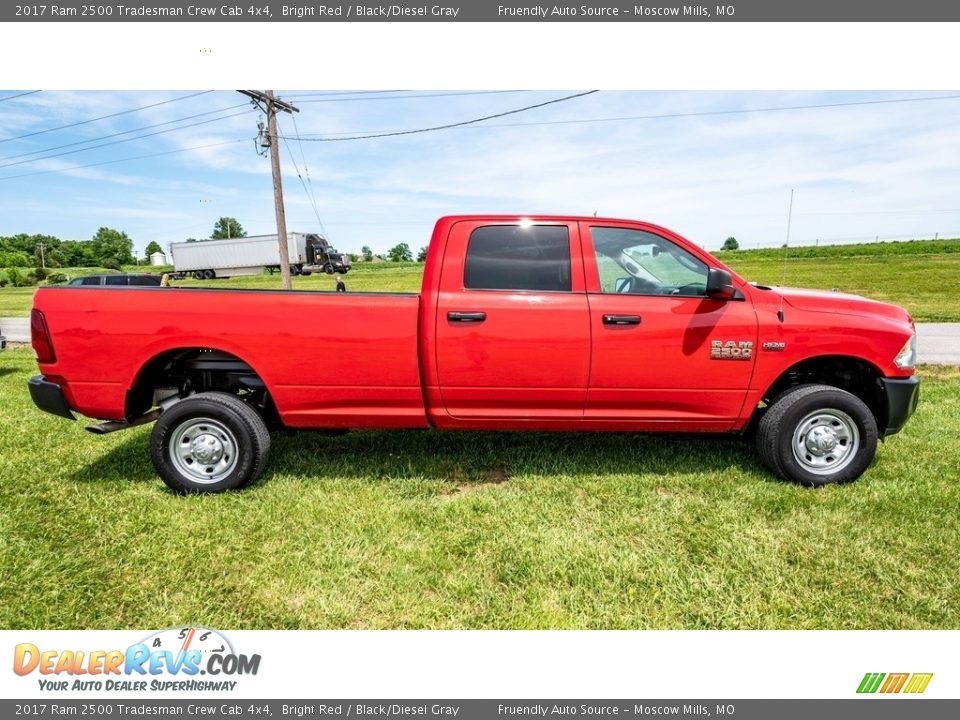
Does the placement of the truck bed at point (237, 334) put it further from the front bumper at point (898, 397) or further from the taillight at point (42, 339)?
the front bumper at point (898, 397)

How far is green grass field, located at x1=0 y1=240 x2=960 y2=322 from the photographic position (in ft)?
55.6

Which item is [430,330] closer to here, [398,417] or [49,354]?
[398,417]

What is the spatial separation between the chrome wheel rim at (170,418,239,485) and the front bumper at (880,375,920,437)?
4.67m

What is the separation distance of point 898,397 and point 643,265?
202cm

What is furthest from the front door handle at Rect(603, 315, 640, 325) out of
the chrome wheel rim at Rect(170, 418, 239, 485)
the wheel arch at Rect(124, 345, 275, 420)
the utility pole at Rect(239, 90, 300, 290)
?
the utility pole at Rect(239, 90, 300, 290)

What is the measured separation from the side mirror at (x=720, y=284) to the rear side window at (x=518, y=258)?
0.95 m

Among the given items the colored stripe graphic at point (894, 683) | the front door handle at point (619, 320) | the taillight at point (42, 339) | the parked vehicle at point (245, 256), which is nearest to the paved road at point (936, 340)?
the front door handle at point (619, 320)

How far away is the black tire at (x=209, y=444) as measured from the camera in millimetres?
3656

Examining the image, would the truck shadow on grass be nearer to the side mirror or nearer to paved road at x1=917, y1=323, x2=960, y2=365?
the side mirror

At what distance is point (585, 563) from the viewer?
9.43 ft

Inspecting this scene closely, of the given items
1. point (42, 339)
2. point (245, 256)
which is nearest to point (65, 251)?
point (245, 256)

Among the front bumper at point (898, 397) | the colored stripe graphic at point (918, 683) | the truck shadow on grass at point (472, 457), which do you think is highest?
the front bumper at point (898, 397)

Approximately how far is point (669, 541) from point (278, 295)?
9.82 feet

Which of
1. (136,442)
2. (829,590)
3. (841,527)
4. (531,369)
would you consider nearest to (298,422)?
(531,369)
